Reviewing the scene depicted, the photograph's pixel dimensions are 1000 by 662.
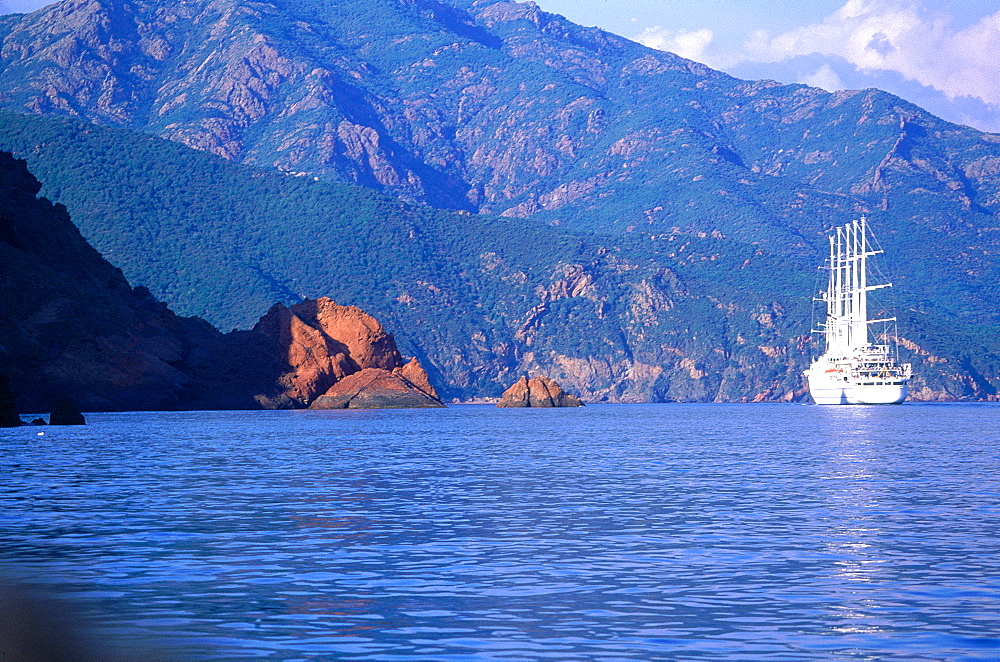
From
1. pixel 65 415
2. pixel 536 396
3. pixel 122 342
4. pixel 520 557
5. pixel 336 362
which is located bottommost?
pixel 520 557

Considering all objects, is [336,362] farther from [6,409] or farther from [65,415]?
[6,409]

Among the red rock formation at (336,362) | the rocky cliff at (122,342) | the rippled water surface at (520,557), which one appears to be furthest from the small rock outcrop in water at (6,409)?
the red rock formation at (336,362)

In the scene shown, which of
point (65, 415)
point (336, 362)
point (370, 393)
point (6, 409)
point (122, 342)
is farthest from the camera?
point (336, 362)

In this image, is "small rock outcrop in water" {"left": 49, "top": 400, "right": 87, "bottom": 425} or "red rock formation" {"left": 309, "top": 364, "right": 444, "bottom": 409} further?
"red rock formation" {"left": 309, "top": 364, "right": 444, "bottom": 409}

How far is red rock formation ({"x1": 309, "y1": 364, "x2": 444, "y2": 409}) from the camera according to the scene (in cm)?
16050

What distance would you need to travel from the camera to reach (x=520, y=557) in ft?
74.5

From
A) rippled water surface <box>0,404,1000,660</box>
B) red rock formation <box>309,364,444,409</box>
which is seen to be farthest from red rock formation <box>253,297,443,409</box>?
rippled water surface <box>0,404,1000,660</box>

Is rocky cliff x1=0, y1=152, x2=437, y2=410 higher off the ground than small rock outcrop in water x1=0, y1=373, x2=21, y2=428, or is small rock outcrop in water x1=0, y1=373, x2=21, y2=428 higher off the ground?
rocky cliff x1=0, y1=152, x2=437, y2=410

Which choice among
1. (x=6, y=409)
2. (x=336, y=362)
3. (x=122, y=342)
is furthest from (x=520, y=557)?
(x=336, y=362)

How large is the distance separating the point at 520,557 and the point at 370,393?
13981 cm

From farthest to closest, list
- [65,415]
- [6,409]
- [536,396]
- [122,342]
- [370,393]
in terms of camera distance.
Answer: [536,396] → [370,393] → [122,342] → [65,415] → [6,409]

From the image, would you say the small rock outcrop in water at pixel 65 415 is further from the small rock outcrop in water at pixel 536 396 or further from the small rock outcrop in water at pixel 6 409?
the small rock outcrop in water at pixel 536 396

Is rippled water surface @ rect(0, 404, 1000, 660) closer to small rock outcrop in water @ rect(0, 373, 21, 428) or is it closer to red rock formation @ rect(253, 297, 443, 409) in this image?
small rock outcrop in water @ rect(0, 373, 21, 428)

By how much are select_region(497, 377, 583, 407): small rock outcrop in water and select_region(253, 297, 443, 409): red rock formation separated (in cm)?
2408
